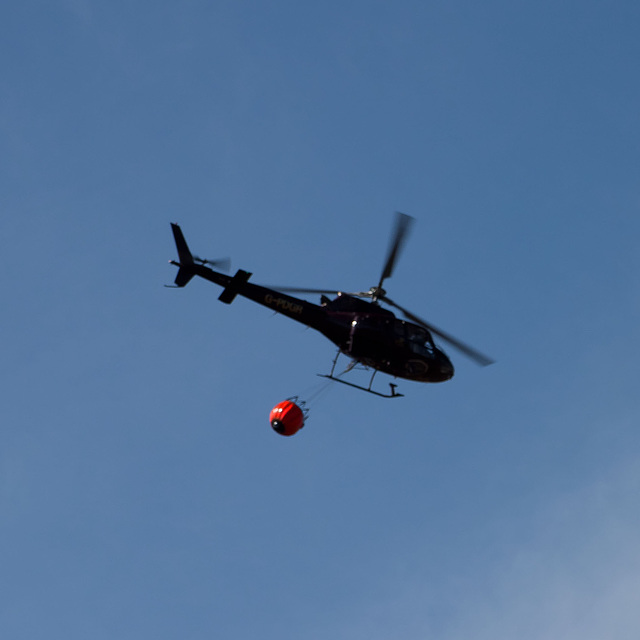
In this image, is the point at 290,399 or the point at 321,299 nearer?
the point at 290,399

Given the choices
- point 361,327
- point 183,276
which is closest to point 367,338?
point 361,327

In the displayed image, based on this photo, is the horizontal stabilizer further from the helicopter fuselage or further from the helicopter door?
the helicopter door

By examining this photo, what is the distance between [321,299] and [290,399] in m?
4.11

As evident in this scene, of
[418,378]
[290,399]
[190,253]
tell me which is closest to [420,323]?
[418,378]

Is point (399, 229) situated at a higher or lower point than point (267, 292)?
higher

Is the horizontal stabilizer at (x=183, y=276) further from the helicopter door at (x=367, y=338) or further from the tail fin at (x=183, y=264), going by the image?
the helicopter door at (x=367, y=338)

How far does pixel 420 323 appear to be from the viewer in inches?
1254

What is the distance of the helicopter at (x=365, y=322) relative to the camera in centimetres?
3094

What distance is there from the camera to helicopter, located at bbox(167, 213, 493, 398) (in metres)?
30.9

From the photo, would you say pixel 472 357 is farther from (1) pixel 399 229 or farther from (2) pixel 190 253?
(2) pixel 190 253

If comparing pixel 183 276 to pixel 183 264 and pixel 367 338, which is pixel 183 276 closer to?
pixel 183 264

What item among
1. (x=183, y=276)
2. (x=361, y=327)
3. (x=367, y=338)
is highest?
(x=183, y=276)

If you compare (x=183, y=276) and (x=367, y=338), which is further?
(x=183, y=276)

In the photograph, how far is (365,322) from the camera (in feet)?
102
